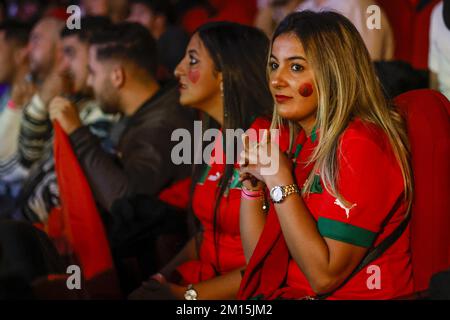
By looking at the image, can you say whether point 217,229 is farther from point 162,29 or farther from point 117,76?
point 162,29

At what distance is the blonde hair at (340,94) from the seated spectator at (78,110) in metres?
1.88

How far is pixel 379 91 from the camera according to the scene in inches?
98.0

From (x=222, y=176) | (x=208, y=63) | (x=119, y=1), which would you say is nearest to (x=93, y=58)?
(x=208, y=63)

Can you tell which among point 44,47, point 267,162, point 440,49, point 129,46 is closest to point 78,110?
point 129,46

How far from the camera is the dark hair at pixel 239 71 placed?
312 centimetres

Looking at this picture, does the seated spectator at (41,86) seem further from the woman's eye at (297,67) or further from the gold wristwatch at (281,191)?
the gold wristwatch at (281,191)

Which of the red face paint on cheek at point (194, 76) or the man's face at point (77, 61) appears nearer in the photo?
the red face paint on cheek at point (194, 76)

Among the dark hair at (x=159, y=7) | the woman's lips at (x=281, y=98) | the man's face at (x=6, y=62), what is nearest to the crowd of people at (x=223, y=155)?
the woman's lips at (x=281, y=98)

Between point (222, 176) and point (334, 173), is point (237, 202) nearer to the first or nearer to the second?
point (222, 176)

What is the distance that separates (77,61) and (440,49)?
1.94 m

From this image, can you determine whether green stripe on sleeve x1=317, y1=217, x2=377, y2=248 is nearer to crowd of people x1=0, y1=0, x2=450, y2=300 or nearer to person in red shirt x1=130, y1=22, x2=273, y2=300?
crowd of people x1=0, y1=0, x2=450, y2=300

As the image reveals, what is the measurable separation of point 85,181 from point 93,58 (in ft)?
2.92

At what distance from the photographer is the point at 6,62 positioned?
5543 millimetres

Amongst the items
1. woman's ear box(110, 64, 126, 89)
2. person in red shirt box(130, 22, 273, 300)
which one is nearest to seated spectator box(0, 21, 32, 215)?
woman's ear box(110, 64, 126, 89)
